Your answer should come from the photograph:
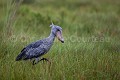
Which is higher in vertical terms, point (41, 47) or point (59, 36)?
point (59, 36)

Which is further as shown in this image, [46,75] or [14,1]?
[14,1]

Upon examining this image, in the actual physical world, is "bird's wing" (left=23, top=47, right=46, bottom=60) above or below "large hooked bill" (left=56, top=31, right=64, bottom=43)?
below

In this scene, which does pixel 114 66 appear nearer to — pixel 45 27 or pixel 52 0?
pixel 45 27

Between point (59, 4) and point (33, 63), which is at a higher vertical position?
point (59, 4)

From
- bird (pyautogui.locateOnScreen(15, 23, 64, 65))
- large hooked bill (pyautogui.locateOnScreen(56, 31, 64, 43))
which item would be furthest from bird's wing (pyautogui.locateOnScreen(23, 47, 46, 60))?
large hooked bill (pyautogui.locateOnScreen(56, 31, 64, 43))

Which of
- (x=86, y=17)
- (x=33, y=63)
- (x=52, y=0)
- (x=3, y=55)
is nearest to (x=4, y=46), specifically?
(x=3, y=55)

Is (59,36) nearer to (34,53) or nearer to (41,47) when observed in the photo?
(41,47)

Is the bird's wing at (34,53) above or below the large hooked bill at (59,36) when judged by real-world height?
below

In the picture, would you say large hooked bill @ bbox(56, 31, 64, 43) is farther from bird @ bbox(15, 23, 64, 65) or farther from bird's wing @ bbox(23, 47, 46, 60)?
bird's wing @ bbox(23, 47, 46, 60)

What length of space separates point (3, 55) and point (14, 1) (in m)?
0.82

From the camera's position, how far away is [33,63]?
18.8ft

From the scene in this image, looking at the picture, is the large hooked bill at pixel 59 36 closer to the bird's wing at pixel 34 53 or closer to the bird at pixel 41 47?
the bird at pixel 41 47

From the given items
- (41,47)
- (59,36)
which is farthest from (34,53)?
(59,36)

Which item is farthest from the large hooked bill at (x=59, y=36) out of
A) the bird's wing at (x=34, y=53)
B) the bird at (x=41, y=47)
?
the bird's wing at (x=34, y=53)
